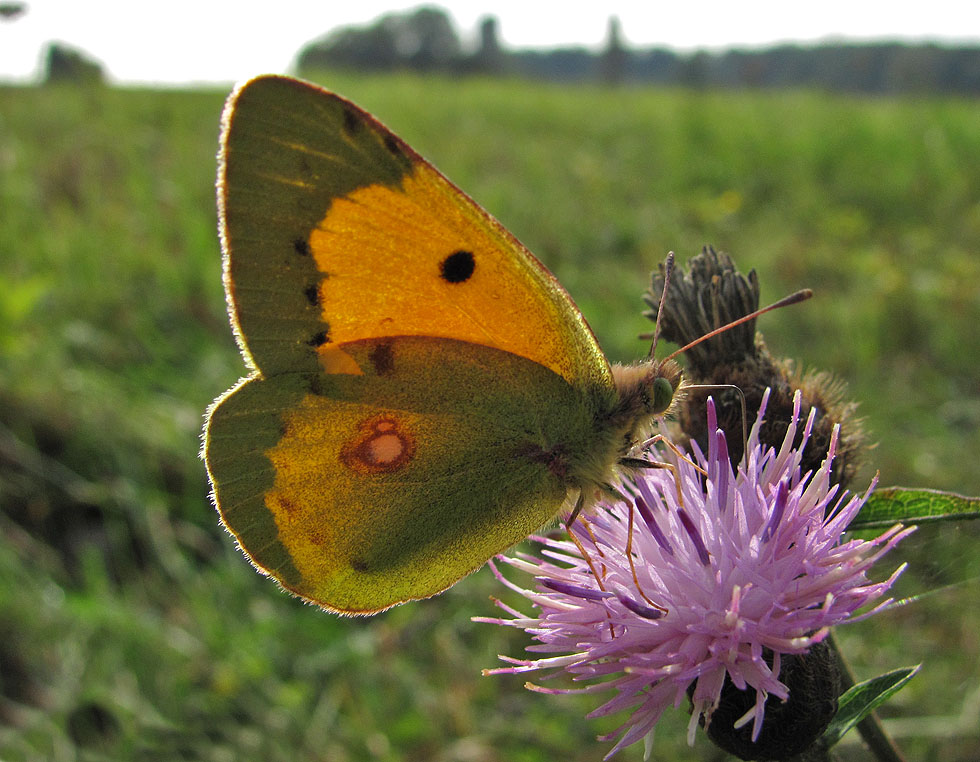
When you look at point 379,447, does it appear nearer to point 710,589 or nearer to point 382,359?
point 382,359

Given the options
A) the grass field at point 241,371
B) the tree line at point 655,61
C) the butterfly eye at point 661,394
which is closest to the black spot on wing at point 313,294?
the butterfly eye at point 661,394

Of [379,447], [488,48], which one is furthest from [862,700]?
[488,48]

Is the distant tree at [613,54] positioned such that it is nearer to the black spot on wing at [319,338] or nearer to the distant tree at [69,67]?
the distant tree at [69,67]

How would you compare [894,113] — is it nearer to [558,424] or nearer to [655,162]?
[655,162]

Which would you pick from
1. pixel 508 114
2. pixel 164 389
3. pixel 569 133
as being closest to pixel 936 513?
pixel 164 389

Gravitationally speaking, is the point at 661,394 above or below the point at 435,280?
below

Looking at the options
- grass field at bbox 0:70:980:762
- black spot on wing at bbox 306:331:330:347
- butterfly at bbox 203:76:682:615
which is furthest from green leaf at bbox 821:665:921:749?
black spot on wing at bbox 306:331:330:347
